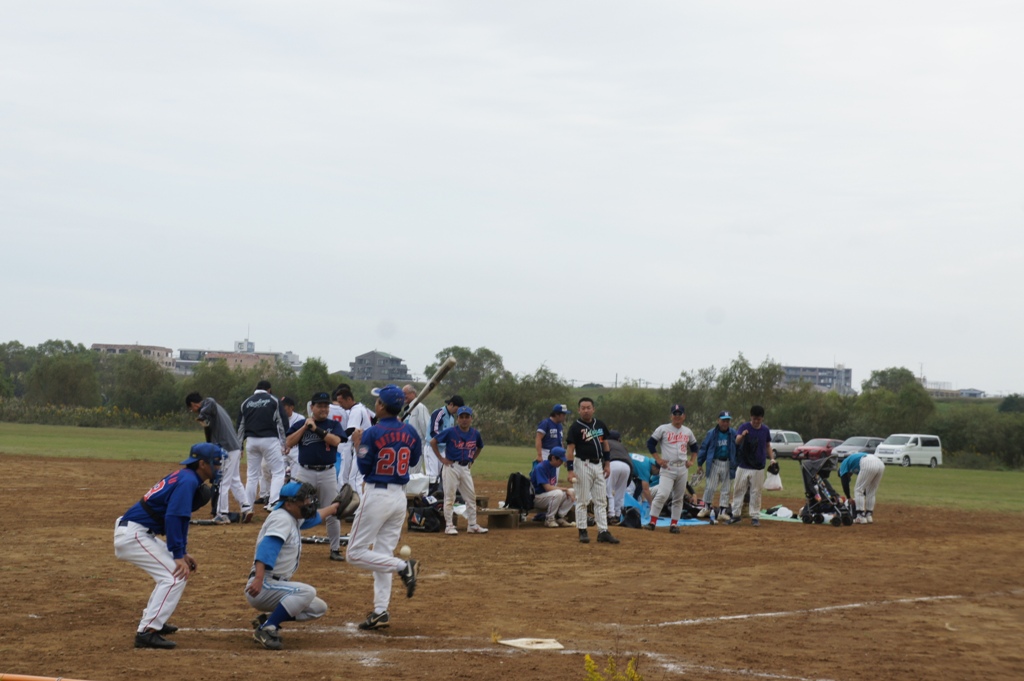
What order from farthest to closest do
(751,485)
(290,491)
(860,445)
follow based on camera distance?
(860,445) → (751,485) → (290,491)

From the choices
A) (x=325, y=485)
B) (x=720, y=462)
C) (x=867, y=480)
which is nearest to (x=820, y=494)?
(x=867, y=480)

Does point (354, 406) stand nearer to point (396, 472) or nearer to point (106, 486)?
point (396, 472)

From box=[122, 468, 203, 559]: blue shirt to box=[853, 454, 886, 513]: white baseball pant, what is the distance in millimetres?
14310

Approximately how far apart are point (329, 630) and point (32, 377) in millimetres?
87456

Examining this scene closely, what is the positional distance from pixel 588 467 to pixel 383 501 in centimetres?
658

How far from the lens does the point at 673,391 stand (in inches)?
3081

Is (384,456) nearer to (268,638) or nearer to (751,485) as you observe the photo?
(268,638)

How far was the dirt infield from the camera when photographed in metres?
7.49

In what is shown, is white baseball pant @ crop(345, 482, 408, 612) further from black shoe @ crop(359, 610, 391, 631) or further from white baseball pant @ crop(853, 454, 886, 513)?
white baseball pant @ crop(853, 454, 886, 513)

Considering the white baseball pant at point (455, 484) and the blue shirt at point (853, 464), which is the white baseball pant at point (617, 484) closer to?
the white baseball pant at point (455, 484)

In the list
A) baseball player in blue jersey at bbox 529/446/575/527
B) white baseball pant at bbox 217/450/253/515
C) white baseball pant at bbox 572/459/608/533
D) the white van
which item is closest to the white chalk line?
white baseball pant at bbox 572/459/608/533

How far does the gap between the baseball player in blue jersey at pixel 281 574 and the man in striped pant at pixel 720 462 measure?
11.5 meters

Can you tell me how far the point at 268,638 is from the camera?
7836mm

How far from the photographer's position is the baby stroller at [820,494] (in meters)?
19.1
